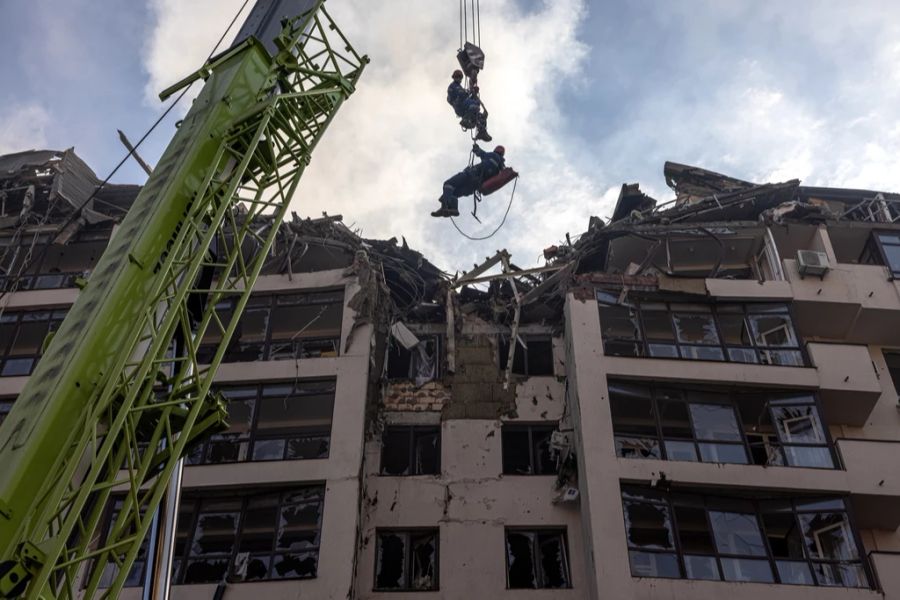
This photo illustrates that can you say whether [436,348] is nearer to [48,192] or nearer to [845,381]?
[845,381]

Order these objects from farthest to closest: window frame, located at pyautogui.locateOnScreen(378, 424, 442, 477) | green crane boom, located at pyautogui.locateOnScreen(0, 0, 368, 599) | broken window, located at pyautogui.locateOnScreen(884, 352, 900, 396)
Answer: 1. broken window, located at pyautogui.locateOnScreen(884, 352, 900, 396)
2. window frame, located at pyautogui.locateOnScreen(378, 424, 442, 477)
3. green crane boom, located at pyautogui.locateOnScreen(0, 0, 368, 599)

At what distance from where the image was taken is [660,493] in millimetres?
19938

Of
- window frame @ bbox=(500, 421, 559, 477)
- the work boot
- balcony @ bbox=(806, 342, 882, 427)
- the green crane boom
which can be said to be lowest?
the green crane boom

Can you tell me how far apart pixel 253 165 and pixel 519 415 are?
12.6m

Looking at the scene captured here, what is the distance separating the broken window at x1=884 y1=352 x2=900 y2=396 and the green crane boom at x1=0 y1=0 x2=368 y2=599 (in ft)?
62.0

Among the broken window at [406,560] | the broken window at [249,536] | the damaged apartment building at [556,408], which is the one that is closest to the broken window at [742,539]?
the damaged apartment building at [556,408]

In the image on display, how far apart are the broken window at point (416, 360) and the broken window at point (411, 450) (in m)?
1.86

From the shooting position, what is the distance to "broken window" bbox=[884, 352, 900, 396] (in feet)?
77.3

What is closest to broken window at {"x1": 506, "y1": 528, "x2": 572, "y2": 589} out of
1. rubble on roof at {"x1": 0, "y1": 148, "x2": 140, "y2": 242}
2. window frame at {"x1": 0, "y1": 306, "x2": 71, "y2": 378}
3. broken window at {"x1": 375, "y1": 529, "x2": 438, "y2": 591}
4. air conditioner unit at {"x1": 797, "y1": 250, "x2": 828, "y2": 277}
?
broken window at {"x1": 375, "y1": 529, "x2": 438, "y2": 591}

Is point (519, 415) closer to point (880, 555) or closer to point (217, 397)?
point (880, 555)

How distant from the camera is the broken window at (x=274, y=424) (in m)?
21.1

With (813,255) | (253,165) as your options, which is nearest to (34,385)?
(253,165)

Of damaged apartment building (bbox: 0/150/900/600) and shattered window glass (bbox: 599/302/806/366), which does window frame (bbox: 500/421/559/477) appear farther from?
shattered window glass (bbox: 599/302/806/366)

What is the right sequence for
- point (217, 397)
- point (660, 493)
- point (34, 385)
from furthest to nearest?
point (660, 493), point (217, 397), point (34, 385)
